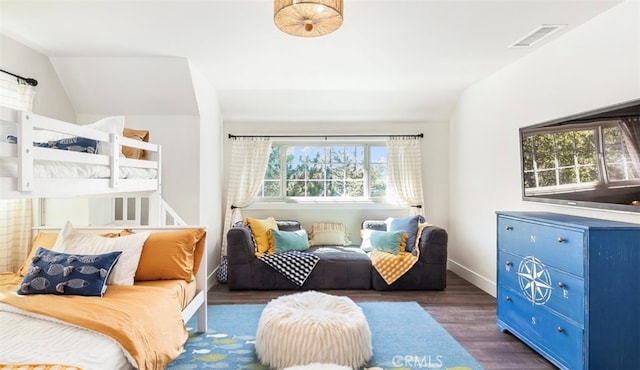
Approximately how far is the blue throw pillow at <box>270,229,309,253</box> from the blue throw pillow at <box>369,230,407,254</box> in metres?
0.83

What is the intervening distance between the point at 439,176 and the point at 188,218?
3.31 metres

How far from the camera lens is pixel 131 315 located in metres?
1.68

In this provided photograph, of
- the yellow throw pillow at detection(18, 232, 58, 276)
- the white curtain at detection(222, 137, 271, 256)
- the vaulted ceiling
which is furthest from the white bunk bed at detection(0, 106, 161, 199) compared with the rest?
the white curtain at detection(222, 137, 271, 256)

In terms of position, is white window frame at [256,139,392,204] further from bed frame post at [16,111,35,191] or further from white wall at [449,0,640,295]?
bed frame post at [16,111,35,191]

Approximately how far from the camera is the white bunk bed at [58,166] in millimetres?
1453

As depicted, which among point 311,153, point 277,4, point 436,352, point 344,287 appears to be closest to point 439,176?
point 311,153

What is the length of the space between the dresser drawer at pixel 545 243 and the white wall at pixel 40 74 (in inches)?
158

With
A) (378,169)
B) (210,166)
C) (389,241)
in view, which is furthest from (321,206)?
(210,166)

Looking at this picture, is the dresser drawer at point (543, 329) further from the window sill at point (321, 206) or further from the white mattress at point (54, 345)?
the white mattress at point (54, 345)

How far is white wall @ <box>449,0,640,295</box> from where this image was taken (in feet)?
7.36

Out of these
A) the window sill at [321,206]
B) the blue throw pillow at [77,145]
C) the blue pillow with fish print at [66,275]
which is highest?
the blue throw pillow at [77,145]

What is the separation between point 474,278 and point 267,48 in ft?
10.9

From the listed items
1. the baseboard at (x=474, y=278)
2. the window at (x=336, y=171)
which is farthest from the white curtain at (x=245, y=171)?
the baseboard at (x=474, y=278)

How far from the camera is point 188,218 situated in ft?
12.0
